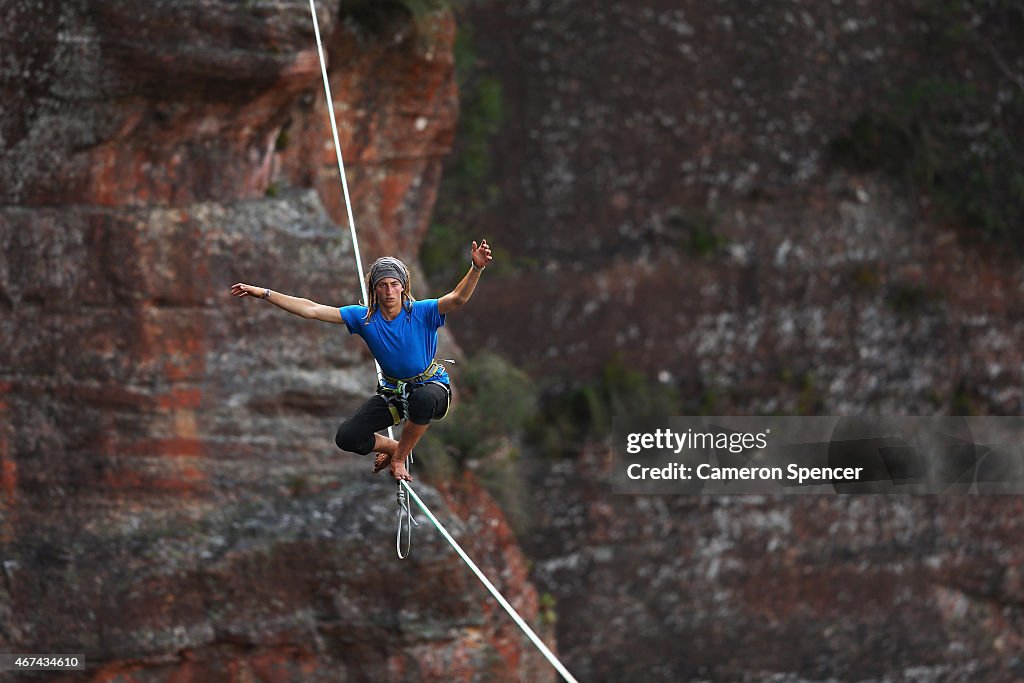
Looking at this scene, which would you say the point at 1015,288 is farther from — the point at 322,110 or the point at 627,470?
the point at 322,110

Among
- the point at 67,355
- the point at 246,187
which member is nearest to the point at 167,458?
the point at 67,355

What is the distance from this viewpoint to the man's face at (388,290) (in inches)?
277

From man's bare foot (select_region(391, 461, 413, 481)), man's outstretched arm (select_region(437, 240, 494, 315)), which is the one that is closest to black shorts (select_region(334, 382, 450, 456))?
man's bare foot (select_region(391, 461, 413, 481))

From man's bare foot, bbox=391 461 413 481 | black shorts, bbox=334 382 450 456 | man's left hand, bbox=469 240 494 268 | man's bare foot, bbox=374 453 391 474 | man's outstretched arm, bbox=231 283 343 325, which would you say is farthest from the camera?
man's bare foot, bbox=374 453 391 474

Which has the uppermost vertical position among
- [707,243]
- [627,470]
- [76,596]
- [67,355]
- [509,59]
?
[509,59]

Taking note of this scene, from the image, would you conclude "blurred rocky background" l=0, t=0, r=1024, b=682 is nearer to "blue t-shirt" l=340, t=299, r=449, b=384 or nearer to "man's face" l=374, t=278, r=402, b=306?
"blue t-shirt" l=340, t=299, r=449, b=384

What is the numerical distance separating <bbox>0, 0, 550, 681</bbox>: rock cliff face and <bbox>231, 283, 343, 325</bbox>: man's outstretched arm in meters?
5.17

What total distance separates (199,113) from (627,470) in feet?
30.6

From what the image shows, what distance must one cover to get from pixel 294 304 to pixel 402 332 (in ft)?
2.05

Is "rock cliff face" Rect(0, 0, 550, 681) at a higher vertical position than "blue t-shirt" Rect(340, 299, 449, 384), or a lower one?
higher

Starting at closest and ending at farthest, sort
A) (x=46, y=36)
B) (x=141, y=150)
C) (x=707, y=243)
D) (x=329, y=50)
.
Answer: (x=46, y=36) → (x=141, y=150) → (x=329, y=50) → (x=707, y=243)

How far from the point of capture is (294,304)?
7004 millimetres

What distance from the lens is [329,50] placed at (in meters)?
13.6

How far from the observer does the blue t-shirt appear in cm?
717
